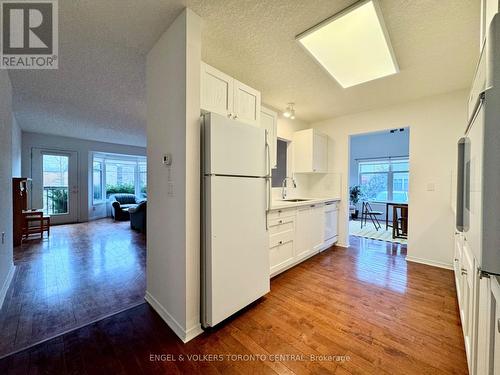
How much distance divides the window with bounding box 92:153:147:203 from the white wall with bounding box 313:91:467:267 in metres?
8.10

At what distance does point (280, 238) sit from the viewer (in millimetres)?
2635

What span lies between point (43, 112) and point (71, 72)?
2.31 meters

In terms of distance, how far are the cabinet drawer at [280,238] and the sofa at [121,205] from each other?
561 centimetres

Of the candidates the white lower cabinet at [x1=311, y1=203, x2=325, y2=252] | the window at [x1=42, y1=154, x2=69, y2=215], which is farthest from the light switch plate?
the window at [x1=42, y1=154, x2=69, y2=215]

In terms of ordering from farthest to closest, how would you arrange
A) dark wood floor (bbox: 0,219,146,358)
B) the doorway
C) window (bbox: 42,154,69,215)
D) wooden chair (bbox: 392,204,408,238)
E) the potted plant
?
the potted plant < the doorway < window (bbox: 42,154,69,215) < wooden chair (bbox: 392,204,408,238) < dark wood floor (bbox: 0,219,146,358)

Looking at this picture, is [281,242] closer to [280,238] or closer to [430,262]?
[280,238]

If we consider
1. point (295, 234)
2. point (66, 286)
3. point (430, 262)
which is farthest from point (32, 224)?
point (430, 262)

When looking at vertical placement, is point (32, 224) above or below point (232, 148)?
below

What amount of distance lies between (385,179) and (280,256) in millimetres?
6472

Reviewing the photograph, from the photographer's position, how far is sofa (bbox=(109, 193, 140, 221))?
692 centimetres

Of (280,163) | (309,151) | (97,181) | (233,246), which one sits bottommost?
(233,246)

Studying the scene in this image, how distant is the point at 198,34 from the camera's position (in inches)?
65.8

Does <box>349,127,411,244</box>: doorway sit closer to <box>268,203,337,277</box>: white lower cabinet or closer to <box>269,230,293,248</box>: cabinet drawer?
<box>268,203,337,277</box>: white lower cabinet

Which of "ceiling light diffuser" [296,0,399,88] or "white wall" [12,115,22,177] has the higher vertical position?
"ceiling light diffuser" [296,0,399,88]
